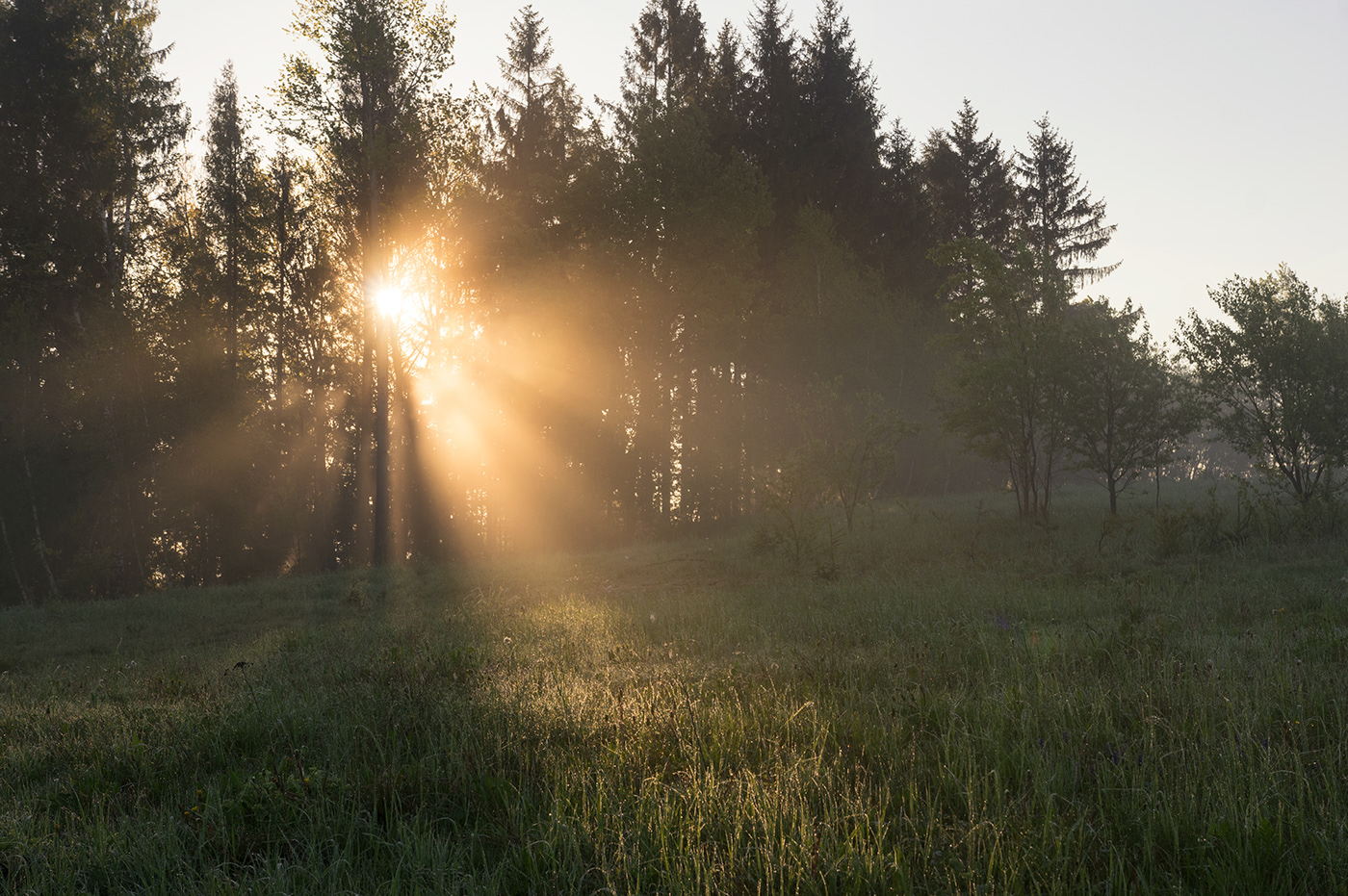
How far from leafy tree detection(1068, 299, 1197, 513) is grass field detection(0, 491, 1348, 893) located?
10.3m

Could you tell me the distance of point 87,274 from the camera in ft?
69.5

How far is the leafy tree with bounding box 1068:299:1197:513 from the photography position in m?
17.5

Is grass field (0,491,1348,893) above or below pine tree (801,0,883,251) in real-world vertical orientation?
below

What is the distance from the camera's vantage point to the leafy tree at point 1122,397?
17.5 metres

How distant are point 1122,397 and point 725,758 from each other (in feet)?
58.0

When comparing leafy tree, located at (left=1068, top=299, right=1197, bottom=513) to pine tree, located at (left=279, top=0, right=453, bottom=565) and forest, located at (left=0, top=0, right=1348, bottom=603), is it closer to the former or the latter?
forest, located at (left=0, top=0, right=1348, bottom=603)

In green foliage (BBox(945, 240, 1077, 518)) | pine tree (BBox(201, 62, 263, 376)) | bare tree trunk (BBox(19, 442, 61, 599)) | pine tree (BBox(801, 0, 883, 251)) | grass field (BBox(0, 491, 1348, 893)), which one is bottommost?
grass field (BBox(0, 491, 1348, 893))

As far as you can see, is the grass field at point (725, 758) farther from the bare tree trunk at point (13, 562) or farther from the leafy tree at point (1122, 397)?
the bare tree trunk at point (13, 562)

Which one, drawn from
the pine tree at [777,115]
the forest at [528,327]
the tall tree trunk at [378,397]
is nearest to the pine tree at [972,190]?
the forest at [528,327]

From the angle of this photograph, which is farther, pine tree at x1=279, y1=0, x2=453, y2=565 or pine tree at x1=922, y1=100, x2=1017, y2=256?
pine tree at x1=922, y1=100, x2=1017, y2=256

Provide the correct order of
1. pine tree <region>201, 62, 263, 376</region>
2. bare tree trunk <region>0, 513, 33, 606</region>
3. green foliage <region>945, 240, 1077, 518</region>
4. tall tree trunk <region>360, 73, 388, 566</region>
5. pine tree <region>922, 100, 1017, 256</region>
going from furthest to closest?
pine tree <region>922, 100, 1017, 256</region>, pine tree <region>201, 62, 263, 376</region>, tall tree trunk <region>360, 73, 388, 566</region>, bare tree trunk <region>0, 513, 33, 606</region>, green foliage <region>945, 240, 1077, 518</region>

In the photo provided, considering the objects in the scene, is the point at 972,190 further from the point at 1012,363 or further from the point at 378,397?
the point at 378,397

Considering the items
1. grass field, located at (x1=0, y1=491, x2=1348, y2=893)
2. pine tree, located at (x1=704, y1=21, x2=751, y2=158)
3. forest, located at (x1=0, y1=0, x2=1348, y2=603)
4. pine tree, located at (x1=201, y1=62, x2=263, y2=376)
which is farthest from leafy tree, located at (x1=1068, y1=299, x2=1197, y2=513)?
pine tree, located at (x1=201, y1=62, x2=263, y2=376)

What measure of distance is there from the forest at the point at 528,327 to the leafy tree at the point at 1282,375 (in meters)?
0.08
